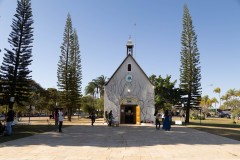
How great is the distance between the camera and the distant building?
3216 centimetres

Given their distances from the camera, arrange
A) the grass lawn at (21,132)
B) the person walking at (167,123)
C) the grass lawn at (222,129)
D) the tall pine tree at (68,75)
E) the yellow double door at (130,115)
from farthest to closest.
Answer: the tall pine tree at (68,75) < the yellow double door at (130,115) < the person walking at (167,123) < the grass lawn at (222,129) < the grass lawn at (21,132)

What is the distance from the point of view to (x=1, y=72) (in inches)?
1399

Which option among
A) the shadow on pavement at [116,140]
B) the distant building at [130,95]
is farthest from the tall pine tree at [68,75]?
the shadow on pavement at [116,140]

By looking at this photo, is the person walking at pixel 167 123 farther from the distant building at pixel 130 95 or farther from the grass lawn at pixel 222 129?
the distant building at pixel 130 95

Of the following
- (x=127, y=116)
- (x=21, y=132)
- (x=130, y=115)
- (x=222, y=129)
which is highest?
(x=130, y=115)

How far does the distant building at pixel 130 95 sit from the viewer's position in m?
32.2

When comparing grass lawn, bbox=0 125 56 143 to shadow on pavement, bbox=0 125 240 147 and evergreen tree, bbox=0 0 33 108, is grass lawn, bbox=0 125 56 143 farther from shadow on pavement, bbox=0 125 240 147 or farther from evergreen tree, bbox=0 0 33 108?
evergreen tree, bbox=0 0 33 108

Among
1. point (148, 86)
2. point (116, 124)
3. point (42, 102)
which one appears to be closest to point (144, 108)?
point (148, 86)

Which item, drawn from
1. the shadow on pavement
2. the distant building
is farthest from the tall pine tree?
Result: the shadow on pavement

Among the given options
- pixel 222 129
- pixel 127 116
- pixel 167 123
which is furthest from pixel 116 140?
pixel 127 116

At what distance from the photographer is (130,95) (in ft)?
107

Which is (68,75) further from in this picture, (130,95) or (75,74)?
(130,95)

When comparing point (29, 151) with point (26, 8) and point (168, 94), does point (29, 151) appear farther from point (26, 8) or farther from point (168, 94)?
point (168, 94)

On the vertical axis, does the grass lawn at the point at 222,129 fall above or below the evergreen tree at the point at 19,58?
below
